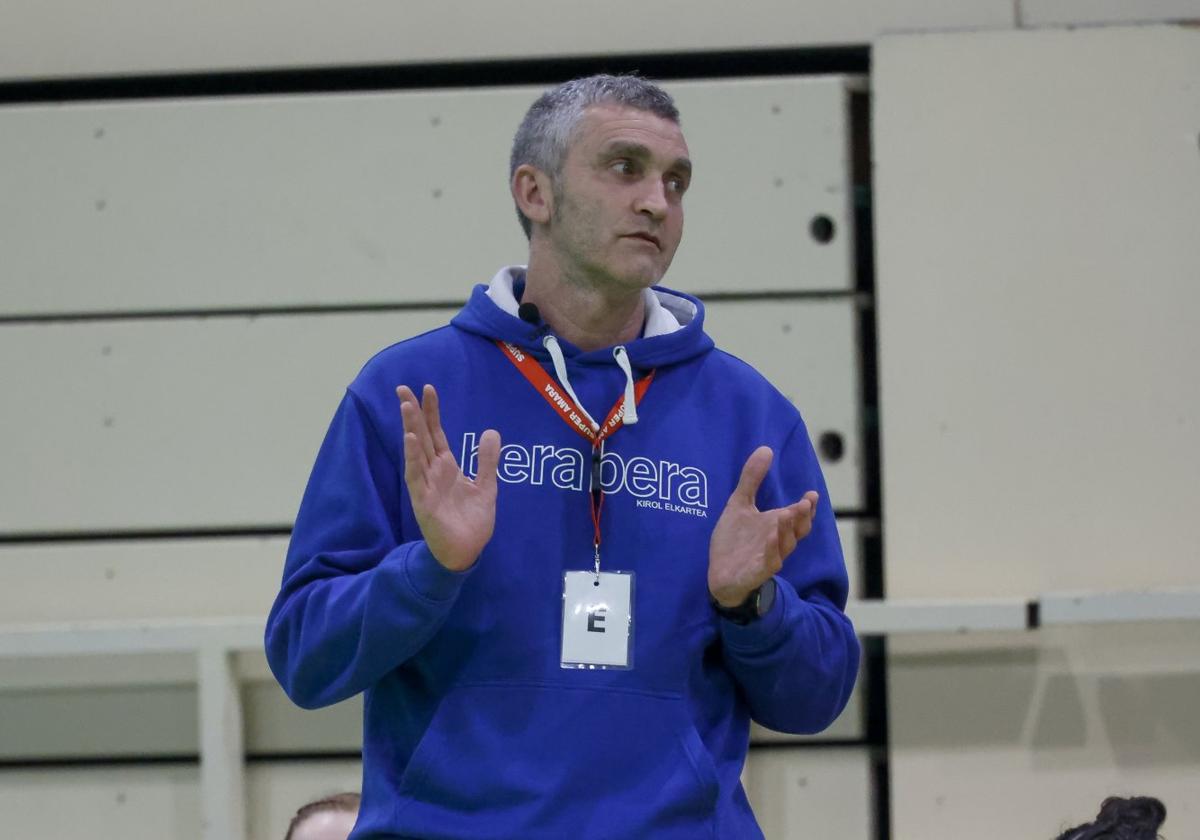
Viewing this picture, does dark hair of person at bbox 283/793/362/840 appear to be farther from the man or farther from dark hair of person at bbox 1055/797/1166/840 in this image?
dark hair of person at bbox 1055/797/1166/840

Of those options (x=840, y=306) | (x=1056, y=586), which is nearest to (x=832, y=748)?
(x=1056, y=586)

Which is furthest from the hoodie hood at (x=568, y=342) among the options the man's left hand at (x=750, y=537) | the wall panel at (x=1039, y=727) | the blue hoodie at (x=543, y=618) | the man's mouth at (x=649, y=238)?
the wall panel at (x=1039, y=727)

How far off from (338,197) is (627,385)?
6.75ft

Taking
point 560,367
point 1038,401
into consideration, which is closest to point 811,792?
point 1038,401

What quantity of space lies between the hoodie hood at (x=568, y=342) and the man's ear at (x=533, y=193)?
10 centimetres

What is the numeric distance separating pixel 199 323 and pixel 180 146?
0.46 meters

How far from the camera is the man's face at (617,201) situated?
197 centimetres

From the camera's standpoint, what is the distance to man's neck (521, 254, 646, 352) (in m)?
2.02

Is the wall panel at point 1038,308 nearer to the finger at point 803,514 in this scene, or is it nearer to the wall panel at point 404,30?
the wall panel at point 404,30

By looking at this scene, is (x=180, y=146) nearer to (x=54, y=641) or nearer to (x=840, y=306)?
(x=54, y=641)

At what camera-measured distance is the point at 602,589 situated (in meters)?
1.81

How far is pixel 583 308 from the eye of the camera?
203 cm

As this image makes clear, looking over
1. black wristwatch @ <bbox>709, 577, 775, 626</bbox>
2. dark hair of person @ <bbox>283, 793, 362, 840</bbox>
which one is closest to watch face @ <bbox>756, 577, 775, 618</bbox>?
black wristwatch @ <bbox>709, 577, 775, 626</bbox>

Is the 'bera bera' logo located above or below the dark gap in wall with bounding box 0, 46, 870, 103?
below
